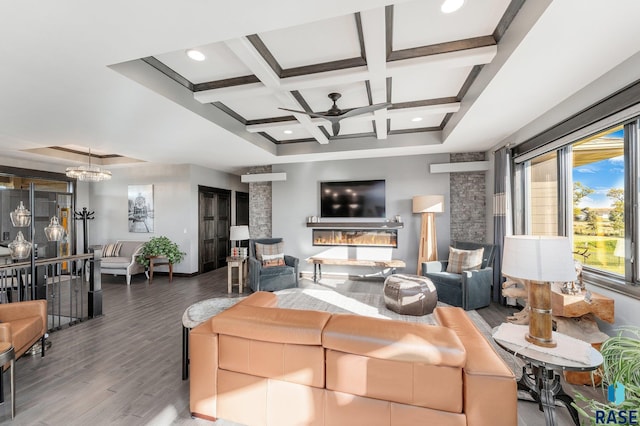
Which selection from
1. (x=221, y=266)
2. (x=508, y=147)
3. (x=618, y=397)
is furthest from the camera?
(x=221, y=266)

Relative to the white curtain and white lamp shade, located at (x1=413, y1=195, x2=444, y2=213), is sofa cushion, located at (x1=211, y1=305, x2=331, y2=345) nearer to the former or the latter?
the white curtain

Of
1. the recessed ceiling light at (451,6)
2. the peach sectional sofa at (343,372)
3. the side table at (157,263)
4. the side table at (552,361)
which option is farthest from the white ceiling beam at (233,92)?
the side table at (157,263)

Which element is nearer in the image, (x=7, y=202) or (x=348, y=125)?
(x=348, y=125)

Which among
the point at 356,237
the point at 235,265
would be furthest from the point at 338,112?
the point at 235,265

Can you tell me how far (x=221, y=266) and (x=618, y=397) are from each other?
25.6ft

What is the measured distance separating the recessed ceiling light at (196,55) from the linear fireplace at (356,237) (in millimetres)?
4214

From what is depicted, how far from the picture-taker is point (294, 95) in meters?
3.41

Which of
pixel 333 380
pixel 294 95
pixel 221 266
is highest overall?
pixel 294 95

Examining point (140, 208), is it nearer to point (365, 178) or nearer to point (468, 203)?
point (365, 178)

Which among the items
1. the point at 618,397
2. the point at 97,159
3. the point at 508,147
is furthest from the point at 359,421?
the point at 97,159

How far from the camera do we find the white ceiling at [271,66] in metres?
1.71

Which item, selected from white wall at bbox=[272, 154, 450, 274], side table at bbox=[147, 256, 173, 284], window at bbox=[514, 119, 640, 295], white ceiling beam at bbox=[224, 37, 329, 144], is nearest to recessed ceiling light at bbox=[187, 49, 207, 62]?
white ceiling beam at bbox=[224, 37, 329, 144]

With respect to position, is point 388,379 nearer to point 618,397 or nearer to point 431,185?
point 618,397
